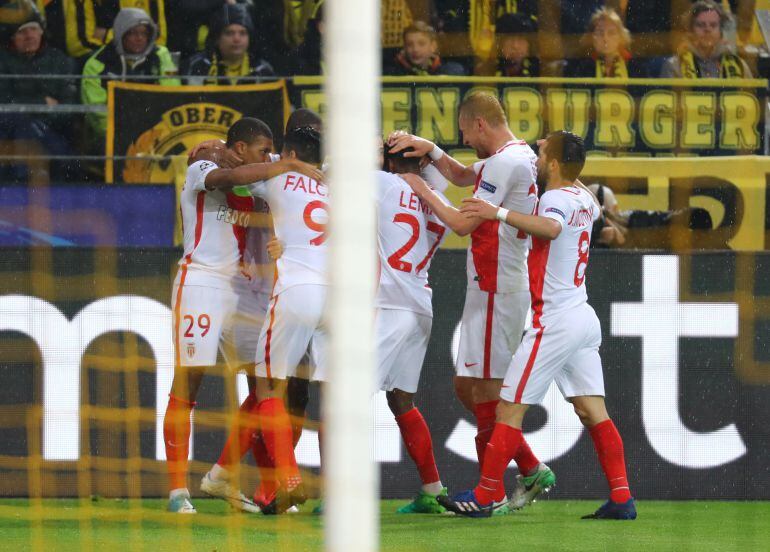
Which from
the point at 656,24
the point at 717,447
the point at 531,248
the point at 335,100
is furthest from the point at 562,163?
the point at 656,24

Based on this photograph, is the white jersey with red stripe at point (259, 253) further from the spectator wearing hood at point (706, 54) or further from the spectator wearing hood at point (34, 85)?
the spectator wearing hood at point (706, 54)

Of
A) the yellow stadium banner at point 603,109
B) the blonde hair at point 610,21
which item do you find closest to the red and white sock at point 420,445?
the yellow stadium banner at point 603,109

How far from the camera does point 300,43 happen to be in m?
9.83

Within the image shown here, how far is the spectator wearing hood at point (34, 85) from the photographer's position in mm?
8875

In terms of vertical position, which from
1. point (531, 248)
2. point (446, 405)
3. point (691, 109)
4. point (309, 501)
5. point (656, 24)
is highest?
point (656, 24)

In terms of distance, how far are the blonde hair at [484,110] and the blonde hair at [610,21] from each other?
2892mm

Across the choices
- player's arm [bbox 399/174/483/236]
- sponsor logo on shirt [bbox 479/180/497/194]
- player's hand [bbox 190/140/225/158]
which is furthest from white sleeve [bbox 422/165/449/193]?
player's hand [bbox 190/140/225/158]

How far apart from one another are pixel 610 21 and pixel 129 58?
3197mm

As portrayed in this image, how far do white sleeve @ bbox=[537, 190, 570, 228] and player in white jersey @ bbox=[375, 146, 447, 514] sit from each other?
2.01 feet

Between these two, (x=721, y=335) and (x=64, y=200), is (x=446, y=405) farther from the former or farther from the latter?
(x=64, y=200)

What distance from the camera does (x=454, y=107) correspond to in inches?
336

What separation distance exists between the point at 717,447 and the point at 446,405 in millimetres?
1328

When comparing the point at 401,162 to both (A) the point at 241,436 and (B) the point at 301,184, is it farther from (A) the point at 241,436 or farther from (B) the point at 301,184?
(A) the point at 241,436

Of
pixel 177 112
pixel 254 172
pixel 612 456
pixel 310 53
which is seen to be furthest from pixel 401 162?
pixel 310 53
